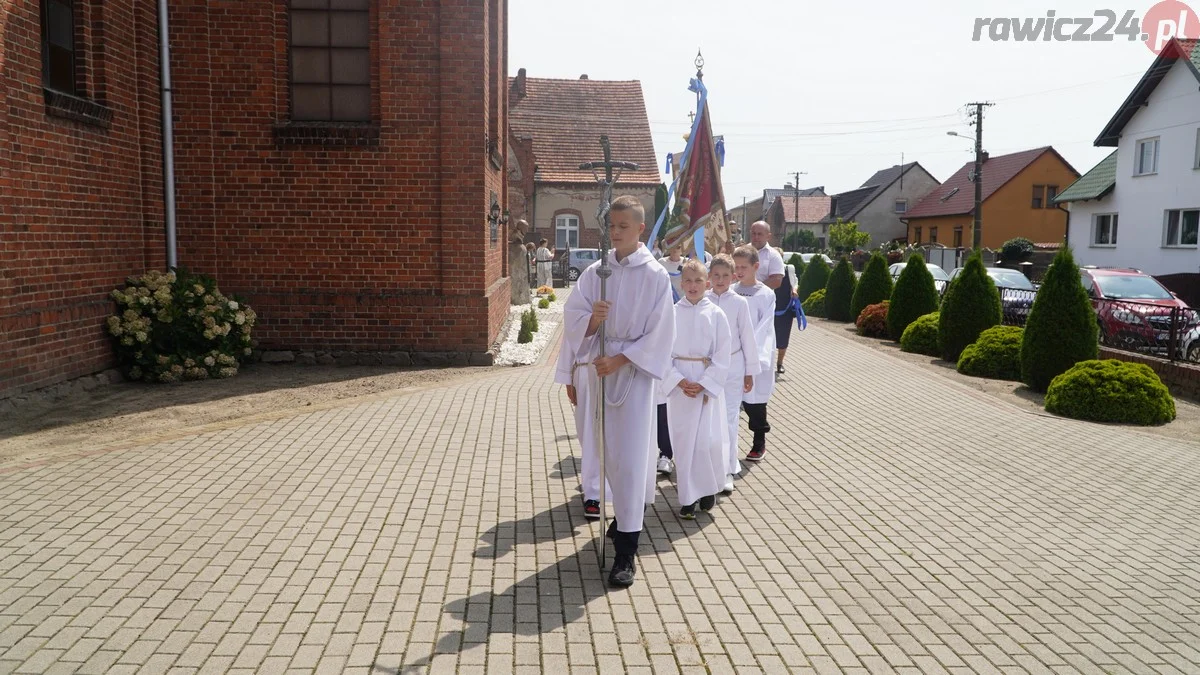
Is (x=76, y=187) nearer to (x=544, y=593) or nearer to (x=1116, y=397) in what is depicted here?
(x=544, y=593)

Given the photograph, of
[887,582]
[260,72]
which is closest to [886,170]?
[260,72]

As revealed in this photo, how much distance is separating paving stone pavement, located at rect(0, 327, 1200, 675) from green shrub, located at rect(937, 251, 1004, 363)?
6.77 m

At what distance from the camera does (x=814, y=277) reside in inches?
1085

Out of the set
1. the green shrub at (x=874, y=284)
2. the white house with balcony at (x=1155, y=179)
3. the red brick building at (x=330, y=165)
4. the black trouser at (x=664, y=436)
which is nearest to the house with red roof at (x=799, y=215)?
the white house with balcony at (x=1155, y=179)

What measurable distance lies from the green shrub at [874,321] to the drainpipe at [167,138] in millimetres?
13573

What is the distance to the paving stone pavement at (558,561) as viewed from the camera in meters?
4.04

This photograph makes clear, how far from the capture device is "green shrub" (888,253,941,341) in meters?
17.9

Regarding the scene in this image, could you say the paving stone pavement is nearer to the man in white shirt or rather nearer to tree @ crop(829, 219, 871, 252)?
the man in white shirt

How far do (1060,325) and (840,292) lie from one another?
12.0m

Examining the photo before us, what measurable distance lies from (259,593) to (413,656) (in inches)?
43.8

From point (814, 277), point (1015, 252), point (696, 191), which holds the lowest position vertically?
point (814, 277)

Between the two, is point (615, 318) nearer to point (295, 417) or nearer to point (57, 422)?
point (295, 417)

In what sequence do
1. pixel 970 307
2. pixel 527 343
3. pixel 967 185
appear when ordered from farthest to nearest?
pixel 967 185 < pixel 527 343 < pixel 970 307

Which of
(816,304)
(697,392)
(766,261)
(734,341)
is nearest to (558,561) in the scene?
(697,392)
